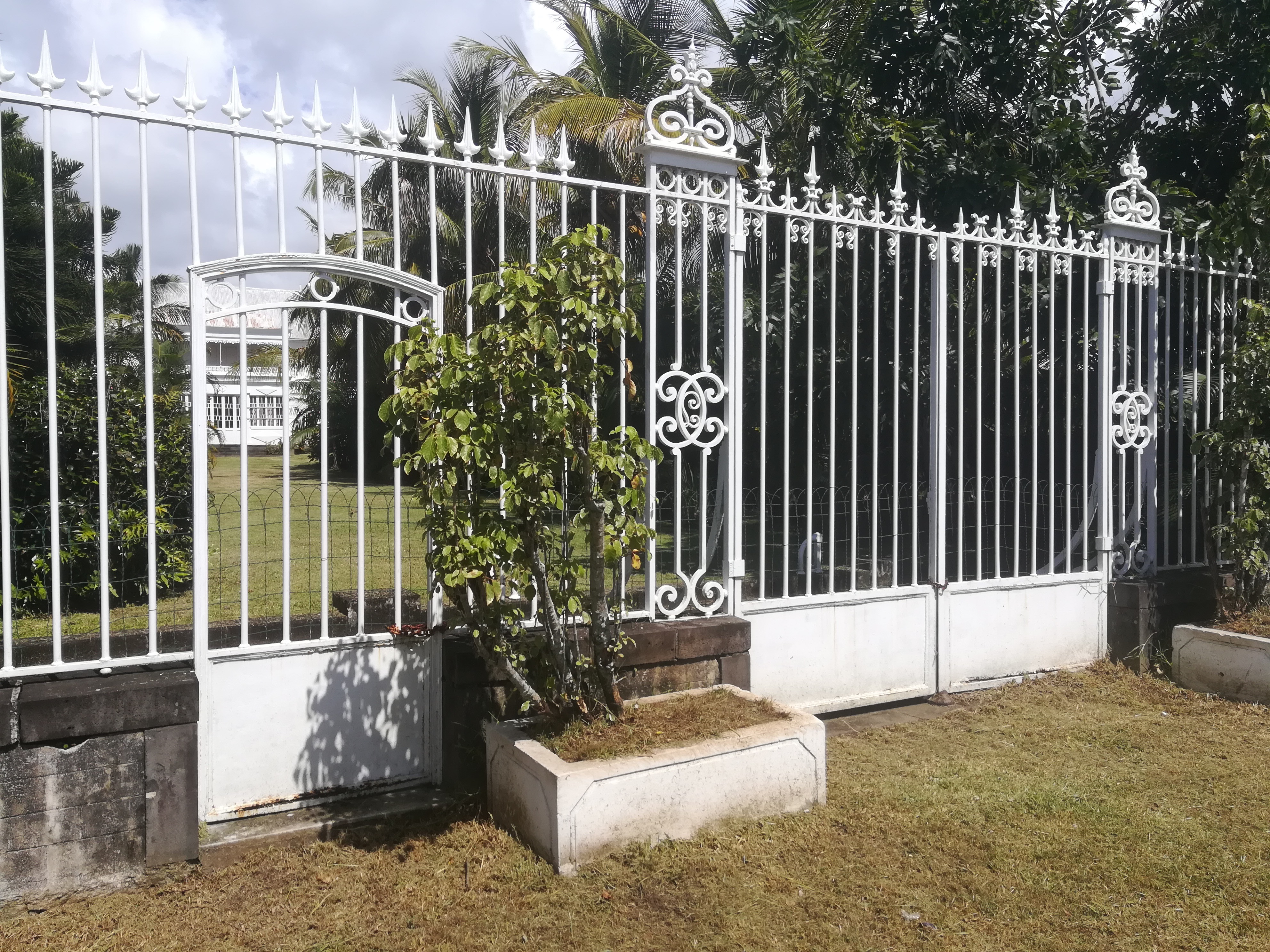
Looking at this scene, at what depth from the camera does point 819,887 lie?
340 centimetres

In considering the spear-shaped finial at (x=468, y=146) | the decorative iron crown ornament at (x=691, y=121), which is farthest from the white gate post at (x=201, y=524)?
the decorative iron crown ornament at (x=691, y=121)

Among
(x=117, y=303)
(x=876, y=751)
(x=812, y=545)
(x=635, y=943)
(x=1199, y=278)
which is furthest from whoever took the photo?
(x=117, y=303)

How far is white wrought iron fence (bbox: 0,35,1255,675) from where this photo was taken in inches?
146

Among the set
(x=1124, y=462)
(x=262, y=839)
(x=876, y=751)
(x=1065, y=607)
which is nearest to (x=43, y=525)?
(x=262, y=839)

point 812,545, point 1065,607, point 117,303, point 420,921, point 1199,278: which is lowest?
point 420,921

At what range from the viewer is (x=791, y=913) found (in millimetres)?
3211

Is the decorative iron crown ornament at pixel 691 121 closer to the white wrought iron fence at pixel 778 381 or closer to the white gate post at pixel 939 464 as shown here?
the white wrought iron fence at pixel 778 381

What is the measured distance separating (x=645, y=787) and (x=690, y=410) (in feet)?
6.33

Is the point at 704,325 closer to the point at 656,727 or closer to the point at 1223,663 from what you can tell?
the point at 656,727

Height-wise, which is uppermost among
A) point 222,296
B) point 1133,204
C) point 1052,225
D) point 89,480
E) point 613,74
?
point 613,74

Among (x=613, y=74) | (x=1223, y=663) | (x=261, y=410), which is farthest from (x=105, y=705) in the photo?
(x=261, y=410)

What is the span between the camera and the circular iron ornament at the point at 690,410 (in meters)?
4.73

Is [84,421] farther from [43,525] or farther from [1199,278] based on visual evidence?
[1199,278]

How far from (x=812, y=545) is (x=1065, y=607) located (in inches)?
68.7
